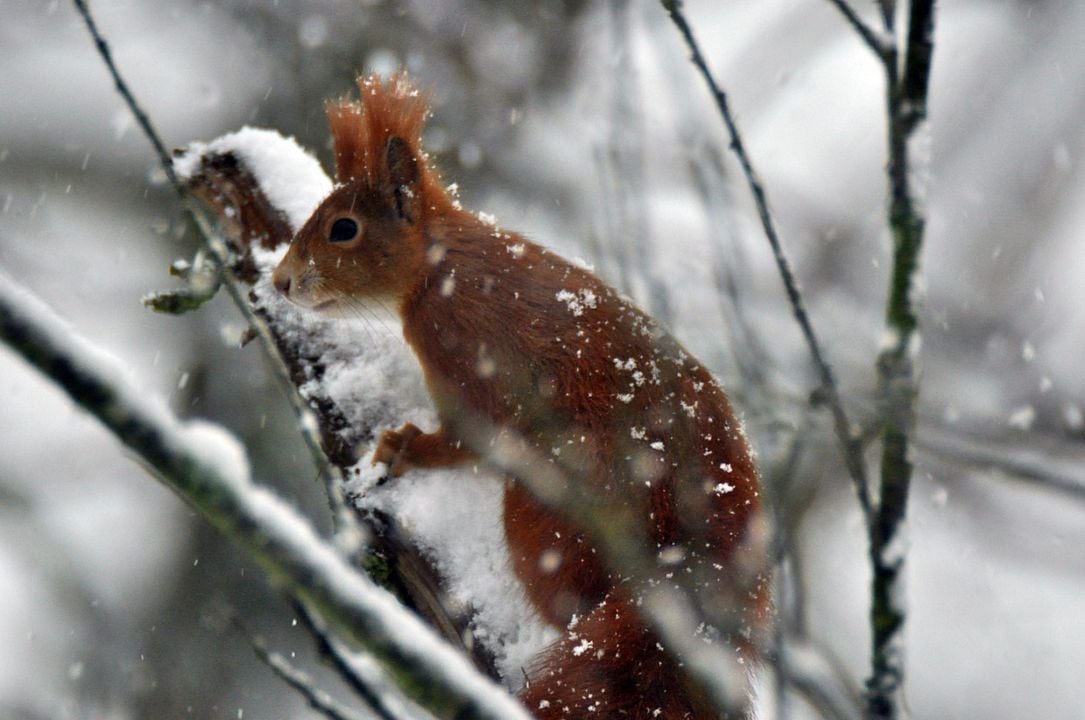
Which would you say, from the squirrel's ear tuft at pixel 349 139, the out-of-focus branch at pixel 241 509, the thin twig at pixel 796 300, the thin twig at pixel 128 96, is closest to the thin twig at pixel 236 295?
the thin twig at pixel 128 96

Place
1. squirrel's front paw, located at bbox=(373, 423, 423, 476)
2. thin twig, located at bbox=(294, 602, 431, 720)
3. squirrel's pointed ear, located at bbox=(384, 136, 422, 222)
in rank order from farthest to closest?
squirrel's pointed ear, located at bbox=(384, 136, 422, 222) < squirrel's front paw, located at bbox=(373, 423, 423, 476) < thin twig, located at bbox=(294, 602, 431, 720)

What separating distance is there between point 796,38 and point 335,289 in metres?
2.65

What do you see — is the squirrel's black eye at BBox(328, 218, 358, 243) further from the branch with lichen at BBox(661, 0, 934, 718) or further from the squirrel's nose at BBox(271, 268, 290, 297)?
the branch with lichen at BBox(661, 0, 934, 718)

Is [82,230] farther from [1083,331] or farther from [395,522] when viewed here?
[1083,331]

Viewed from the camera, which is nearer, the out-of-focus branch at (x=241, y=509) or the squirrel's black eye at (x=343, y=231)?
the out-of-focus branch at (x=241, y=509)

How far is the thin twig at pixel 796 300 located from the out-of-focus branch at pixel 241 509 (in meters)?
0.46

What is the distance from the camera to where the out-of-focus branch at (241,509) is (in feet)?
2.28

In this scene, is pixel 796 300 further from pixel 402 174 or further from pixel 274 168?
pixel 274 168

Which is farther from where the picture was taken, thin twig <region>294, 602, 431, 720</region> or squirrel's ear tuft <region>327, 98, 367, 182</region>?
squirrel's ear tuft <region>327, 98, 367, 182</region>

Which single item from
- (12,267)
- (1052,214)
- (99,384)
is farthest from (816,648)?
(1052,214)

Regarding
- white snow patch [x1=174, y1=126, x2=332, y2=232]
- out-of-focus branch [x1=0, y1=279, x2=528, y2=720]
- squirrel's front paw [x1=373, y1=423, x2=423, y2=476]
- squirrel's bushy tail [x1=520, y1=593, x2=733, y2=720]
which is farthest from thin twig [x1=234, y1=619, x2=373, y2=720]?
white snow patch [x1=174, y1=126, x2=332, y2=232]

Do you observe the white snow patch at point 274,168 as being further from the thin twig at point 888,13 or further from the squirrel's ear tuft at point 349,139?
the thin twig at point 888,13

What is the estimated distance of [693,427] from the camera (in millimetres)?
2092

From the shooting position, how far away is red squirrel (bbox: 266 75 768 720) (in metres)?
1.90
